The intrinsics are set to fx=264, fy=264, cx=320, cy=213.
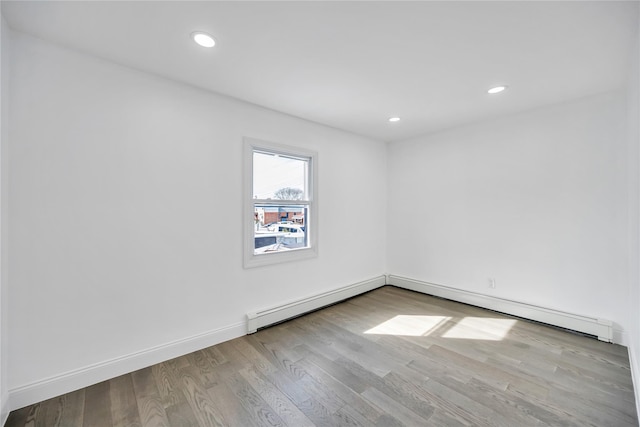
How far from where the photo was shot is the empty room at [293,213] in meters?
1.65

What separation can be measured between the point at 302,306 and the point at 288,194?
1359 mm

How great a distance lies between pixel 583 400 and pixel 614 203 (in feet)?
6.12

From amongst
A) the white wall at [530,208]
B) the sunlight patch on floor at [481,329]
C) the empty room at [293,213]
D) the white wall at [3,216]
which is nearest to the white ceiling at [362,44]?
the empty room at [293,213]

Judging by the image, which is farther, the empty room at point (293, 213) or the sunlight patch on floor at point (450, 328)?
the sunlight patch on floor at point (450, 328)

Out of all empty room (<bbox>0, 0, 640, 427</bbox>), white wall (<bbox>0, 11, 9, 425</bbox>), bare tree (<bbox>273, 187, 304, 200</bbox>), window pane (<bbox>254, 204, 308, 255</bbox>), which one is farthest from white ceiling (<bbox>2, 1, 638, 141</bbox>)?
window pane (<bbox>254, 204, 308, 255</bbox>)

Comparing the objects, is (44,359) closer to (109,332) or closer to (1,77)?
(109,332)

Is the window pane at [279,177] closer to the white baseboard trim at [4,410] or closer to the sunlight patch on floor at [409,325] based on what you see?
the sunlight patch on floor at [409,325]

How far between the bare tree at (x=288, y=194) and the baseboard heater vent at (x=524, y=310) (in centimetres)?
224

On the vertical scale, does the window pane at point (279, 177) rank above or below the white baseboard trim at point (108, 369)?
above

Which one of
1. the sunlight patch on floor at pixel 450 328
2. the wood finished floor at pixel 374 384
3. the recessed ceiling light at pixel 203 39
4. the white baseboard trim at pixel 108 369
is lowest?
the wood finished floor at pixel 374 384

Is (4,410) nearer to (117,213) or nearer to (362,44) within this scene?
(117,213)

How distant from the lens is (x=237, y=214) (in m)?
2.68

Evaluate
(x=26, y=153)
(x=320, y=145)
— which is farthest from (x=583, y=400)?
(x=26, y=153)

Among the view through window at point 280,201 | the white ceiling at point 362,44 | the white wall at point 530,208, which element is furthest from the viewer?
the view through window at point 280,201
